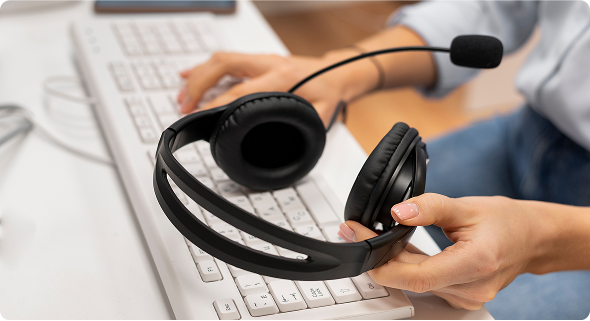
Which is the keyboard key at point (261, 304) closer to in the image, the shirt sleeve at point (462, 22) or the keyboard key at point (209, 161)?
the keyboard key at point (209, 161)

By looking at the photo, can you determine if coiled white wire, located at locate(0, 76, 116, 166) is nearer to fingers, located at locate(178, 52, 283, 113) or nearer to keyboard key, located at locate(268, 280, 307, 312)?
fingers, located at locate(178, 52, 283, 113)

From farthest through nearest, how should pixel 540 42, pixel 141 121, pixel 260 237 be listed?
pixel 540 42, pixel 141 121, pixel 260 237

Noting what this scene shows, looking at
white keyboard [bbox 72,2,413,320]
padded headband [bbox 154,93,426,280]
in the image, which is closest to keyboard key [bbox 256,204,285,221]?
white keyboard [bbox 72,2,413,320]

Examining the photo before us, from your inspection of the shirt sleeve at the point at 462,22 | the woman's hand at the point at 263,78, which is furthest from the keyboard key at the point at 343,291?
the shirt sleeve at the point at 462,22

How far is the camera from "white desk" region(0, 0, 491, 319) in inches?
13.7

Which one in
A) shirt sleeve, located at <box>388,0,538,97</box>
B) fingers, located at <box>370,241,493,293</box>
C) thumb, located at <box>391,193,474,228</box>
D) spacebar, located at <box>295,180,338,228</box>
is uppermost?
shirt sleeve, located at <box>388,0,538,97</box>

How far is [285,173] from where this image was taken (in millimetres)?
433

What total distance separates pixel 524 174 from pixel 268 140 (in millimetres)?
457

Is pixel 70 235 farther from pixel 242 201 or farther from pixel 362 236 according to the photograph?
pixel 362 236

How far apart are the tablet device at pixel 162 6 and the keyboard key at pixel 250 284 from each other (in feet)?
1.80

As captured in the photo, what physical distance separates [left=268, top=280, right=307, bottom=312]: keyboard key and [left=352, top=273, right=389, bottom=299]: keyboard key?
0.05 m

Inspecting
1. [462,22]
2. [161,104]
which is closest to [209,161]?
[161,104]

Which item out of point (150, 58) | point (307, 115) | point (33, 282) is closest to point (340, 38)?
point (150, 58)

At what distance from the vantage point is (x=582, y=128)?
1.83ft
